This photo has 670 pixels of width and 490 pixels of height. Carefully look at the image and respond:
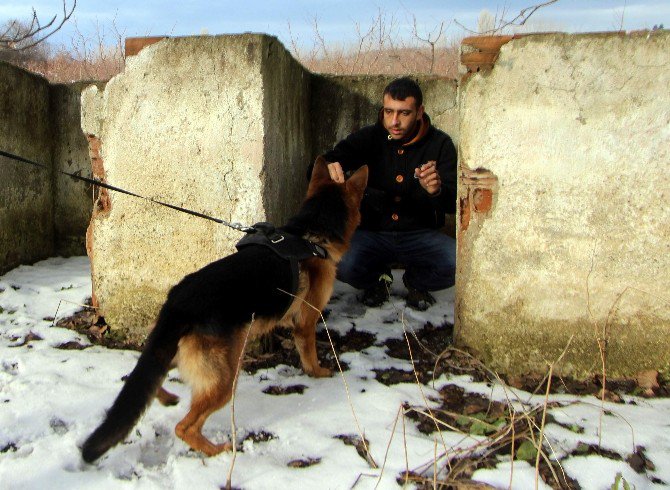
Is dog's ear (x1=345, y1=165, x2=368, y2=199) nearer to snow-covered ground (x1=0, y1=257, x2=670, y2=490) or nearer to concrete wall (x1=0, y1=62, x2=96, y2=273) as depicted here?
snow-covered ground (x1=0, y1=257, x2=670, y2=490)

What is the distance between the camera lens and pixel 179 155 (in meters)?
3.69

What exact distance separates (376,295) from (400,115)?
59.8 inches

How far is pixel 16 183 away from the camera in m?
5.23

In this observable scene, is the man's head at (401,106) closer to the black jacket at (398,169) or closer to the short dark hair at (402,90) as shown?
the short dark hair at (402,90)

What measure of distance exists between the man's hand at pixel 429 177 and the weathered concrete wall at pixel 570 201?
0.38 meters

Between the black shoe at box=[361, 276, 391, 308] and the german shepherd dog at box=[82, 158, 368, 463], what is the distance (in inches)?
51.2

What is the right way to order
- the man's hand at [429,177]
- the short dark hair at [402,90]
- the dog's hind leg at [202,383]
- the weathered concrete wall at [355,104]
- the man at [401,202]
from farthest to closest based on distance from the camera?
the weathered concrete wall at [355,104], the man at [401,202], the short dark hair at [402,90], the man's hand at [429,177], the dog's hind leg at [202,383]

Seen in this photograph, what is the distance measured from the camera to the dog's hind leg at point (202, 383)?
2.54m

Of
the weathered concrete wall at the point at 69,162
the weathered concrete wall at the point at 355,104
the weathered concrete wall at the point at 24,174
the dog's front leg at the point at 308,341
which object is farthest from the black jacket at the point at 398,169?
the weathered concrete wall at the point at 24,174

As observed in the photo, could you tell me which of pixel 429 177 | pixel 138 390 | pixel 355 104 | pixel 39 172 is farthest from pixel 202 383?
pixel 39 172

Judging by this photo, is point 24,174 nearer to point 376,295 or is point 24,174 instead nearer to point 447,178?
point 376,295

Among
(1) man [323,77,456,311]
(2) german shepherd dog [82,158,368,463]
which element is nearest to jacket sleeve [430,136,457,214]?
(1) man [323,77,456,311]

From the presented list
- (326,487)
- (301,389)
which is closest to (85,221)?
(301,389)

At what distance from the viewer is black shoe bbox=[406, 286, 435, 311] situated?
463 centimetres
